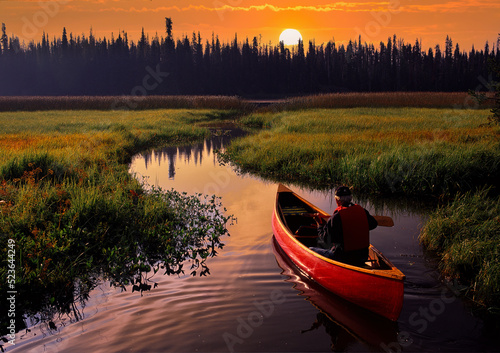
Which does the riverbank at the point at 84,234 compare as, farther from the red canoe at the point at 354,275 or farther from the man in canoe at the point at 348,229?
the man in canoe at the point at 348,229

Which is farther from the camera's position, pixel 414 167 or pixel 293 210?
pixel 414 167

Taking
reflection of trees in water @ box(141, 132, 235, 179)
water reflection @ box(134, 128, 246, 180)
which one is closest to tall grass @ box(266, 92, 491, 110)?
water reflection @ box(134, 128, 246, 180)

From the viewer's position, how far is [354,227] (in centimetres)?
643

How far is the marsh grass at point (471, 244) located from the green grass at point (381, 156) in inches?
119

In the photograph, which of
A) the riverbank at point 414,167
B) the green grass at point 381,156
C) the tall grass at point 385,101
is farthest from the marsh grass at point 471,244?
the tall grass at point 385,101

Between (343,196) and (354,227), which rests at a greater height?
(343,196)

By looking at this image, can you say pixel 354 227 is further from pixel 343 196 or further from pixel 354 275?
pixel 354 275

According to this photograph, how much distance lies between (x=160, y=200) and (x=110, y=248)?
110 inches

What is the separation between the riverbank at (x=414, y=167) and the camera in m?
7.24

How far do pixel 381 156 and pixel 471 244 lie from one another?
267 inches

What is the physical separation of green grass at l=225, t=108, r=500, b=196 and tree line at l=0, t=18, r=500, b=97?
86435 mm

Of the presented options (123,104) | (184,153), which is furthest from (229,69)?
(184,153)

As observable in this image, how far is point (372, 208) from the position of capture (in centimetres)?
1168

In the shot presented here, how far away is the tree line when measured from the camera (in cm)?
10544
